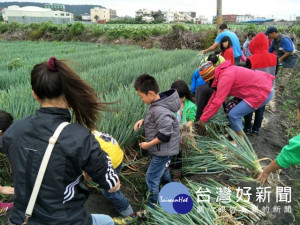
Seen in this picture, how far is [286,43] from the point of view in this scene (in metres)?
4.45

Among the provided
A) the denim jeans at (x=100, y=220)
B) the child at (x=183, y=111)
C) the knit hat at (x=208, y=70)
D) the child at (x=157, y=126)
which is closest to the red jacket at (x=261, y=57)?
the knit hat at (x=208, y=70)

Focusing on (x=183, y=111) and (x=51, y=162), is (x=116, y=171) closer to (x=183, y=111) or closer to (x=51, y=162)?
(x=51, y=162)

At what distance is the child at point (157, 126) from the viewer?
66.7 inches

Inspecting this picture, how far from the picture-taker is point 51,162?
2.87ft

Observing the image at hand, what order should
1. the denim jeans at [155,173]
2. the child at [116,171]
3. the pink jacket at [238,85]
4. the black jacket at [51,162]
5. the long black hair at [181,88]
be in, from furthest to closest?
the pink jacket at [238,85] < the long black hair at [181,88] < the denim jeans at [155,173] < the child at [116,171] < the black jacket at [51,162]

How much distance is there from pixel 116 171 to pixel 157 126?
16.4 inches

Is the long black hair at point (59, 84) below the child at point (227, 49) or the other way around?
below

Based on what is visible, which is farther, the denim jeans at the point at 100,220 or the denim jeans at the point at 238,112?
the denim jeans at the point at 238,112

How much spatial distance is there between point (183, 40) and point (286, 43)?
9.03 metres

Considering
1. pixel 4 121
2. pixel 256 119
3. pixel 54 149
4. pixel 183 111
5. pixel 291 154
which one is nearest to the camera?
pixel 54 149

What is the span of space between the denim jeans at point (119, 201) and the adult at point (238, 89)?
1.16 meters

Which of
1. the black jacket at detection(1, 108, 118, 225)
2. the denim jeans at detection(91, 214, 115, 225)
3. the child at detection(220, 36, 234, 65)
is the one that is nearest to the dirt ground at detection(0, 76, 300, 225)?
the denim jeans at detection(91, 214, 115, 225)

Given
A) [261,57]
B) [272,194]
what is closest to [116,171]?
[272,194]

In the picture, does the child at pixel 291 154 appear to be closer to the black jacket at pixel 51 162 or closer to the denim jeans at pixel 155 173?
the denim jeans at pixel 155 173
